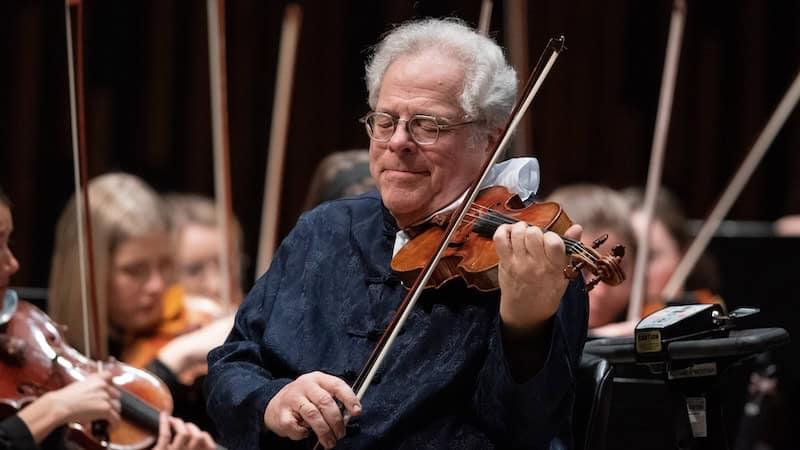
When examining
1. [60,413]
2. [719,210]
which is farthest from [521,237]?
[719,210]

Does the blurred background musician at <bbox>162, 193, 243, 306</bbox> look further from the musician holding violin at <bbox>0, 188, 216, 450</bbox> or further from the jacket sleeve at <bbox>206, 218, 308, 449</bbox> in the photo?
the jacket sleeve at <bbox>206, 218, 308, 449</bbox>

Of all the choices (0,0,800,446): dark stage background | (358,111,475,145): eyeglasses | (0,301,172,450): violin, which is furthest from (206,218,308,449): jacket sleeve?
(0,0,800,446): dark stage background

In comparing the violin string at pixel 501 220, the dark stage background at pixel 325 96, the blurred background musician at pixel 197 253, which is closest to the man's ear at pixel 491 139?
the violin string at pixel 501 220

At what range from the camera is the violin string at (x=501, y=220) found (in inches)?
62.1

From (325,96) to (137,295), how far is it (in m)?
1.96

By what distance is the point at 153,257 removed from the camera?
3.11 metres

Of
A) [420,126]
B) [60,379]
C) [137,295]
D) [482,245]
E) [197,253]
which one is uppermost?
[420,126]

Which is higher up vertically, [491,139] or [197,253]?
[491,139]

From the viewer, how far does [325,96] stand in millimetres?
4863

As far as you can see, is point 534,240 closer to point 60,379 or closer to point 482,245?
point 482,245

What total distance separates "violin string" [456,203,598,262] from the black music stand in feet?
0.59

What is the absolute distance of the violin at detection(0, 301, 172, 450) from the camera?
2.14 m

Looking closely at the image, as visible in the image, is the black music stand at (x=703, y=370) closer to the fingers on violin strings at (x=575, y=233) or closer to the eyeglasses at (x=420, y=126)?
the fingers on violin strings at (x=575, y=233)

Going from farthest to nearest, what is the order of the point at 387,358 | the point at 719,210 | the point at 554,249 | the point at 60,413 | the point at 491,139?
the point at 719,210 → the point at 60,413 → the point at 491,139 → the point at 387,358 → the point at 554,249
